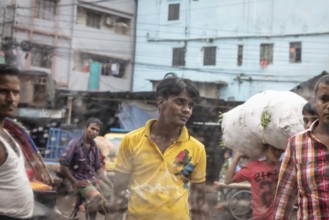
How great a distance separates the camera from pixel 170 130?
2506 millimetres

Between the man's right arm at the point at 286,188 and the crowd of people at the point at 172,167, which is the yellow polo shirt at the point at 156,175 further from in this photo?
the man's right arm at the point at 286,188

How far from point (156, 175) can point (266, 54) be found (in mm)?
11689

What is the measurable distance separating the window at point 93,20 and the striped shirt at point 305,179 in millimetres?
A: 14766

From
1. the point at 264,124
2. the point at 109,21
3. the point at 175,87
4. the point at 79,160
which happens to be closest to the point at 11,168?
the point at 175,87

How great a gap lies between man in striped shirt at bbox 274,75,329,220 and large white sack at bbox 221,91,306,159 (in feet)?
2.92

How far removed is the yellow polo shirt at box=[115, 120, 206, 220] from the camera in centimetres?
236

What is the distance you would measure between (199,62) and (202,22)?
460 cm

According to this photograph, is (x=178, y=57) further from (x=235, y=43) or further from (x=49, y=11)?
(x=49, y=11)

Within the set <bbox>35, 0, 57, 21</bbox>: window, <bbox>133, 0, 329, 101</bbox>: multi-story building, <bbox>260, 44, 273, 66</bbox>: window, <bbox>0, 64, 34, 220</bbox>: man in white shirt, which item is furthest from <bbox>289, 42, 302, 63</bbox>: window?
<bbox>0, 64, 34, 220</bbox>: man in white shirt

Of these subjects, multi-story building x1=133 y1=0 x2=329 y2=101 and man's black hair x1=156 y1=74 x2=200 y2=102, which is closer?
man's black hair x1=156 y1=74 x2=200 y2=102

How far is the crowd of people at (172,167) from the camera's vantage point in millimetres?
2035

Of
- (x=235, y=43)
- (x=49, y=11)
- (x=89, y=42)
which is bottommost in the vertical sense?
(x=235, y=43)

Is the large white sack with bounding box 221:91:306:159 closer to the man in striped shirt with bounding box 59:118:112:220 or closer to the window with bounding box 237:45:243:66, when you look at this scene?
the man in striped shirt with bounding box 59:118:112:220

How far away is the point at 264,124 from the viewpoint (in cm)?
317
